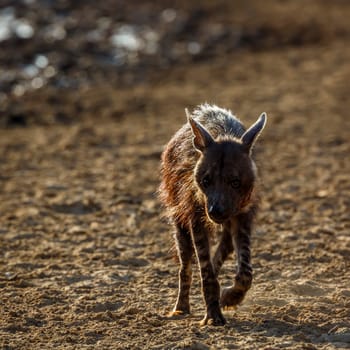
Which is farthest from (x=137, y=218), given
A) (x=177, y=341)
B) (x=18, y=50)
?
(x=18, y=50)

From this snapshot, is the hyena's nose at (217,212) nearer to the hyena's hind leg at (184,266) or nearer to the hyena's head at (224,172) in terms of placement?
the hyena's head at (224,172)

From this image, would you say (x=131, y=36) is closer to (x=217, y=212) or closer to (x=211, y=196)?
(x=211, y=196)

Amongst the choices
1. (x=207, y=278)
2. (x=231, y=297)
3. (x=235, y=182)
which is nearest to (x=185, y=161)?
(x=235, y=182)

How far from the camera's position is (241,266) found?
6457 mm

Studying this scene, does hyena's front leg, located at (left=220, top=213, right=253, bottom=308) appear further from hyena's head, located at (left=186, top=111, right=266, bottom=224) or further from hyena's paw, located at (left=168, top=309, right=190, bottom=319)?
hyena's paw, located at (left=168, top=309, right=190, bottom=319)

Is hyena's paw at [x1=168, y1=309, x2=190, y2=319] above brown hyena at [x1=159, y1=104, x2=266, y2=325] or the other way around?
the other way around

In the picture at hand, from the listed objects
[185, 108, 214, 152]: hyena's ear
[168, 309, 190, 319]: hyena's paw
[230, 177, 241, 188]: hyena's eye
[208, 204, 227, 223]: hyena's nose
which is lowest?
[168, 309, 190, 319]: hyena's paw

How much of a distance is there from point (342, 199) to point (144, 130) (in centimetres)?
427

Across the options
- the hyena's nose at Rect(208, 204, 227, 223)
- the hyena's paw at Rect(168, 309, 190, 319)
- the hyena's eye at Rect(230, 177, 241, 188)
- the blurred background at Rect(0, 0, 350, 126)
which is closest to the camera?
the hyena's nose at Rect(208, 204, 227, 223)

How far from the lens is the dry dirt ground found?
253 inches

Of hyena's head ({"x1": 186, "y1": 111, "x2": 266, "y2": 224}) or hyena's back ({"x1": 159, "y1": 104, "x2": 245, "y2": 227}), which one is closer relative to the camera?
hyena's head ({"x1": 186, "y1": 111, "x2": 266, "y2": 224})

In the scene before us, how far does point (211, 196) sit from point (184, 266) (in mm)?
972

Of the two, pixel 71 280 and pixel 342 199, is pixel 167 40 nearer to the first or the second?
pixel 342 199

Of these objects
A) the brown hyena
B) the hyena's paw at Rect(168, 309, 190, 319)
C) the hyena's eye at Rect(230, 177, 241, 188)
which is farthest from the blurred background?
the hyena's eye at Rect(230, 177, 241, 188)
